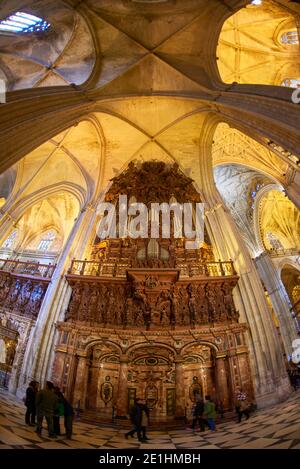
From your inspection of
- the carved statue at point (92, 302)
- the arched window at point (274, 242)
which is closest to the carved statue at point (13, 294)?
the carved statue at point (92, 302)

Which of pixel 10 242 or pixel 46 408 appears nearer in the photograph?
pixel 46 408

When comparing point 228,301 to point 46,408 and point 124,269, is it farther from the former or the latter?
point 46,408

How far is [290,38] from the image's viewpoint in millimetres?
11164

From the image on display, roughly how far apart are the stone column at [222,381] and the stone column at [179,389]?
1.27m

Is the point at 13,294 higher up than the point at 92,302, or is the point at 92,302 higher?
the point at 13,294

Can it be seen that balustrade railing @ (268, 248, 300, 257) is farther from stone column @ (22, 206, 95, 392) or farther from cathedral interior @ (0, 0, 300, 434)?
stone column @ (22, 206, 95, 392)

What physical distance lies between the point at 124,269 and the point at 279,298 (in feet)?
29.8

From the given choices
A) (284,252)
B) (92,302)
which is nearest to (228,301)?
(92,302)

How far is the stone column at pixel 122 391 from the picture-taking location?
8.22m

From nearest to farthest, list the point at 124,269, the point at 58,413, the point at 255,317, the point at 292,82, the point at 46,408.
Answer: the point at 46,408 < the point at 58,413 < the point at 255,317 < the point at 124,269 < the point at 292,82

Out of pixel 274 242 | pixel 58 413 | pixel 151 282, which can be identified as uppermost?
pixel 274 242

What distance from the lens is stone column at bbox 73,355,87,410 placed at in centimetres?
841

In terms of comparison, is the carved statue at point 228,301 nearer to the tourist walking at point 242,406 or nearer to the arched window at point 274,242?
the tourist walking at point 242,406
